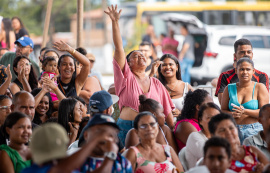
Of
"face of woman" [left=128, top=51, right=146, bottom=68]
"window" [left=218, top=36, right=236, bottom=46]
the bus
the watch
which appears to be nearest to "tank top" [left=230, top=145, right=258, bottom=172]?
the watch

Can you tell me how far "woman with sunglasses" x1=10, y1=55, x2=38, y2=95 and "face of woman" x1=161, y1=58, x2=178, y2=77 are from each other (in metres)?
1.83

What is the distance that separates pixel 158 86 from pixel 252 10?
18042mm

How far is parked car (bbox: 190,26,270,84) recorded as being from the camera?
55.7 feet

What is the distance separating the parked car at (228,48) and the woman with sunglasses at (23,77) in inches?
430

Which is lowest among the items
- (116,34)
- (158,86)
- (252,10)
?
(158,86)

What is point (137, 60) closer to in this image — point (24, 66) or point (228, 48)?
point (24, 66)

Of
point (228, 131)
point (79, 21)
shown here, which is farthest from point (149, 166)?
point (79, 21)

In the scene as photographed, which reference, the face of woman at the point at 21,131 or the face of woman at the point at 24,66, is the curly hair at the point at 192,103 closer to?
the face of woman at the point at 21,131

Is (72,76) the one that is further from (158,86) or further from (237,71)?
(237,71)

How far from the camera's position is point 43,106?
6090mm

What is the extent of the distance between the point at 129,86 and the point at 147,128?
1428 millimetres

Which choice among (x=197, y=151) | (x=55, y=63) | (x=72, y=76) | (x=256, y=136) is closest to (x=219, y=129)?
(x=197, y=151)

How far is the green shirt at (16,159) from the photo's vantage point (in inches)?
167

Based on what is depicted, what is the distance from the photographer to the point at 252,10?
2297cm
